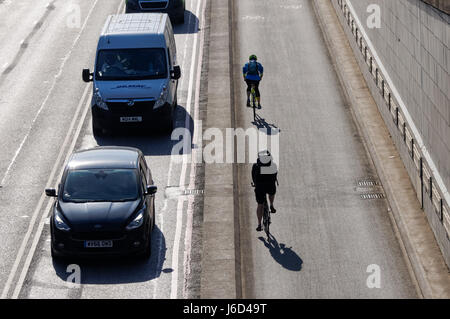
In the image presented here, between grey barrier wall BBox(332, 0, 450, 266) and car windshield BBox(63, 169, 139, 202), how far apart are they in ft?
17.8

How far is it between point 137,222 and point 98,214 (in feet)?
2.26

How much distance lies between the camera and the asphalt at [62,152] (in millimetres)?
18109

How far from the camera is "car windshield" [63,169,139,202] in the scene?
1869cm

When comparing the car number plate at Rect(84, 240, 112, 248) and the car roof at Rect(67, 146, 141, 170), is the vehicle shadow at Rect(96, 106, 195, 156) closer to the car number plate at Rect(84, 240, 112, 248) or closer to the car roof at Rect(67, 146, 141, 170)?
the car roof at Rect(67, 146, 141, 170)

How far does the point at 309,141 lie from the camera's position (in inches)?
992

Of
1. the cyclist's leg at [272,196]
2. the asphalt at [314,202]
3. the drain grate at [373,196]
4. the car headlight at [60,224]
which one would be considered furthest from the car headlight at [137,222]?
the drain grate at [373,196]

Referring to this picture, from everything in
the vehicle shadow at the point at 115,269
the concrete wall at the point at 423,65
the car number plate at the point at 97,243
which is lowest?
the vehicle shadow at the point at 115,269

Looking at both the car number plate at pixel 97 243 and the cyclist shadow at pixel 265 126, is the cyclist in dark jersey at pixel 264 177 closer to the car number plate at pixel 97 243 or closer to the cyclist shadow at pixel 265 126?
the car number plate at pixel 97 243

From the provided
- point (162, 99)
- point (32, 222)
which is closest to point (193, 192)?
point (32, 222)

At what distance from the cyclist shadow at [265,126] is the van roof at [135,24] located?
3.33 m

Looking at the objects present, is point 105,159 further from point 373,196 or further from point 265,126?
point 265,126

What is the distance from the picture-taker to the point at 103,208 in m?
18.3

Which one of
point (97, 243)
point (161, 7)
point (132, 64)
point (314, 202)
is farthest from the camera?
point (161, 7)

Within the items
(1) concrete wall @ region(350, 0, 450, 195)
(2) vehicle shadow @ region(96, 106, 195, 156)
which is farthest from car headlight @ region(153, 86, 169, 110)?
(1) concrete wall @ region(350, 0, 450, 195)
